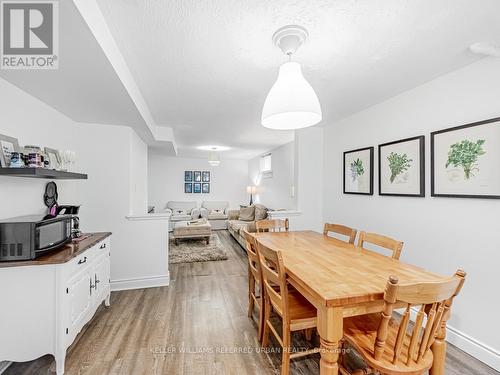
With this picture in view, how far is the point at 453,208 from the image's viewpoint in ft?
6.72

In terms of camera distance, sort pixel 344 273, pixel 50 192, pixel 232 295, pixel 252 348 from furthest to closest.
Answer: pixel 232 295 → pixel 50 192 → pixel 252 348 → pixel 344 273

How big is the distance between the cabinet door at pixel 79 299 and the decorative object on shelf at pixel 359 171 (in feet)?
10.2

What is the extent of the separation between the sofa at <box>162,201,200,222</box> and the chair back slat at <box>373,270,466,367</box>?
21.0ft

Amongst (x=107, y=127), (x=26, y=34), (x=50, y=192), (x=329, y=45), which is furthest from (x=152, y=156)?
(x=329, y=45)

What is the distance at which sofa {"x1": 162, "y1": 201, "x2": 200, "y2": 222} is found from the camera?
715 cm

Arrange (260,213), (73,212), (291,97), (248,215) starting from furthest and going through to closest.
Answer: (248,215), (260,213), (73,212), (291,97)

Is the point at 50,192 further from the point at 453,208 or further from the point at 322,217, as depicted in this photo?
the point at 453,208

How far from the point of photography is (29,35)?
54.2 inches

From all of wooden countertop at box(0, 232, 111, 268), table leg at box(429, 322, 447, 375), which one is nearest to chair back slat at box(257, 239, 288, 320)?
table leg at box(429, 322, 447, 375)

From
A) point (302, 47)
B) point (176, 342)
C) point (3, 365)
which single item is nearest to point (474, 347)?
point (176, 342)

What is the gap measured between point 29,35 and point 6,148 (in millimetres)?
873

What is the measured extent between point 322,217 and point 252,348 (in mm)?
2373

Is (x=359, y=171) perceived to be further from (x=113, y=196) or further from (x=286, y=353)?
(x=113, y=196)

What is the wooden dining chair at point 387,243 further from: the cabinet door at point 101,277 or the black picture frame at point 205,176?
the black picture frame at point 205,176
